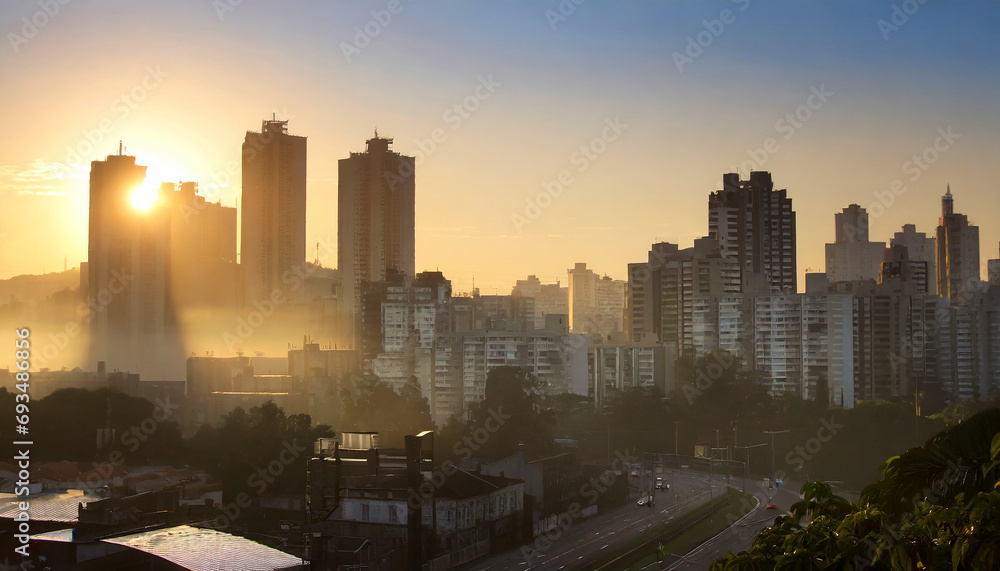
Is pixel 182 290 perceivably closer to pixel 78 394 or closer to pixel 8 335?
pixel 8 335

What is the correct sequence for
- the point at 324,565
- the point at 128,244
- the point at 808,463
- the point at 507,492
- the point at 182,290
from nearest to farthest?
the point at 324,565 → the point at 507,492 → the point at 808,463 → the point at 128,244 → the point at 182,290

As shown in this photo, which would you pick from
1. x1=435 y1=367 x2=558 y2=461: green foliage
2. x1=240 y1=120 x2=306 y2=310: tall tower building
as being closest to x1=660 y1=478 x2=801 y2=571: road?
x1=435 y1=367 x2=558 y2=461: green foliage

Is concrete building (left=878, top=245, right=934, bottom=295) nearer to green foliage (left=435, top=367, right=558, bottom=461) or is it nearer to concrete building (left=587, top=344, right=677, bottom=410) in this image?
concrete building (left=587, top=344, right=677, bottom=410)

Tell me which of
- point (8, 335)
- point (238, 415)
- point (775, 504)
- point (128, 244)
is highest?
point (128, 244)

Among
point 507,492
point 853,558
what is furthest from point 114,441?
point 853,558

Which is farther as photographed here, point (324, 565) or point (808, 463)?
point (808, 463)

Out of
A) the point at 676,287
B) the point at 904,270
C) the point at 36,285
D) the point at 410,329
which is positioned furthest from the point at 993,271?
the point at 36,285
